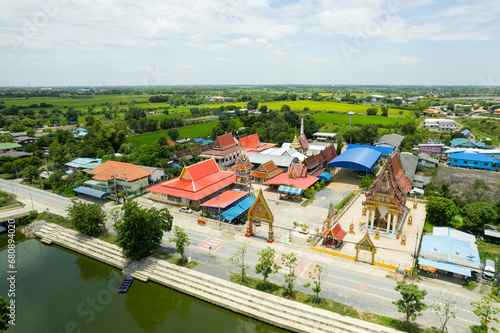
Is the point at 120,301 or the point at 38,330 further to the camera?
the point at 120,301

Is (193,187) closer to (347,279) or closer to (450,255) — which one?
(347,279)

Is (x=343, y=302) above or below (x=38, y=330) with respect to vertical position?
above

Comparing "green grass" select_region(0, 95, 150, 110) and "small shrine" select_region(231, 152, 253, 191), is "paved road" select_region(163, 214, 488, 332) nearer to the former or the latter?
"small shrine" select_region(231, 152, 253, 191)

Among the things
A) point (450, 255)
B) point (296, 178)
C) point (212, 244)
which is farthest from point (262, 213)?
point (296, 178)

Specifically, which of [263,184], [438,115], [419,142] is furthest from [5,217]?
[438,115]

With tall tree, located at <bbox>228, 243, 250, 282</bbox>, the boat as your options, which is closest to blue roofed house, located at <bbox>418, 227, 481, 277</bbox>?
tall tree, located at <bbox>228, 243, 250, 282</bbox>

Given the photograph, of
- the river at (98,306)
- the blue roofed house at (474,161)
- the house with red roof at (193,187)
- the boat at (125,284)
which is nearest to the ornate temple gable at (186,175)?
the house with red roof at (193,187)

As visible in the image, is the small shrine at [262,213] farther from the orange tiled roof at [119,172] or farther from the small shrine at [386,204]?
the orange tiled roof at [119,172]

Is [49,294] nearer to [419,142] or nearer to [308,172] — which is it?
[308,172]
